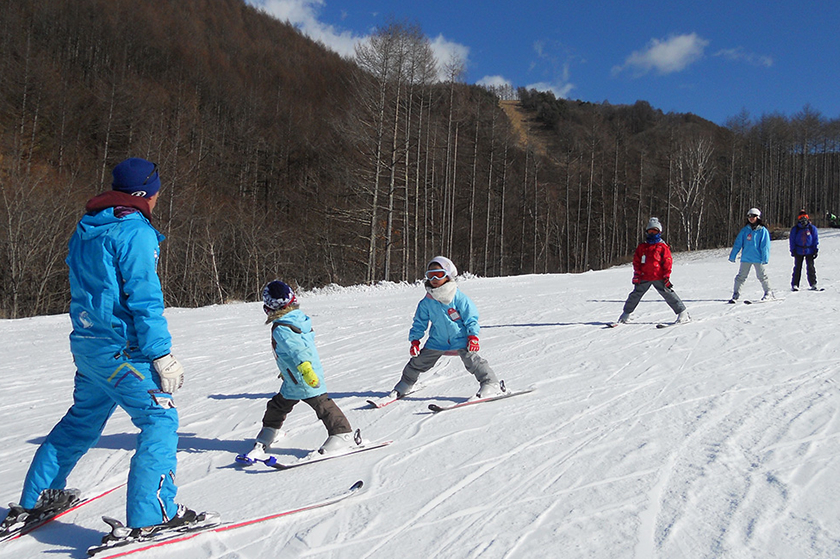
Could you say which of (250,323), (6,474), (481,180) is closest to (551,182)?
(481,180)

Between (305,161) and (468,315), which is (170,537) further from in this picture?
(305,161)

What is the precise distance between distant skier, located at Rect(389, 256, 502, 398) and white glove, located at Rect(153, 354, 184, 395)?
2.79 m

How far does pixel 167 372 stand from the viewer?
280 centimetres

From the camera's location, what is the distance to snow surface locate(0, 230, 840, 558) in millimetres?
2887

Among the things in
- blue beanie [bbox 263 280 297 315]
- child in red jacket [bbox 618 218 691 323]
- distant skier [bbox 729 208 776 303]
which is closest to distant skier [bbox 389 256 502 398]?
blue beanie [bbox 263 280 297 315]

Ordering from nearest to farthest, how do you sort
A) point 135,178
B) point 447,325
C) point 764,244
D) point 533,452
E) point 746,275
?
1. point 135,178
2. point 533,452
3. point 447,325
4. point 764,244
5. point 746,275

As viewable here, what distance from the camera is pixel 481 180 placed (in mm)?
42969

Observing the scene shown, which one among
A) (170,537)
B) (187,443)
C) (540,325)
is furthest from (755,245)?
(170,537)

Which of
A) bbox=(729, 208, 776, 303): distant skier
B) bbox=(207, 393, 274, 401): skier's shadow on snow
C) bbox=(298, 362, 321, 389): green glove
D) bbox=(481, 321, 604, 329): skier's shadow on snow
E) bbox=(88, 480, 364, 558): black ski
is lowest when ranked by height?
bbox=(207, 393, 274, 401): skier's shadow on snow

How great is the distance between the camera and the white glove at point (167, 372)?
2791mm

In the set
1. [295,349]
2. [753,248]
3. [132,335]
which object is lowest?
[295,349]

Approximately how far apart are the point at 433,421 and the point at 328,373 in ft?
9.63

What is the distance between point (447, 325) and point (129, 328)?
3.20 meters

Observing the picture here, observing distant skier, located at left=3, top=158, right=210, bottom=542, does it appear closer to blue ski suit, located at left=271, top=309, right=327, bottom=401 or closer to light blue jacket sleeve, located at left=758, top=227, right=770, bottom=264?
blue ski suit, located at left=271, top=309, right=327, bottom=401
